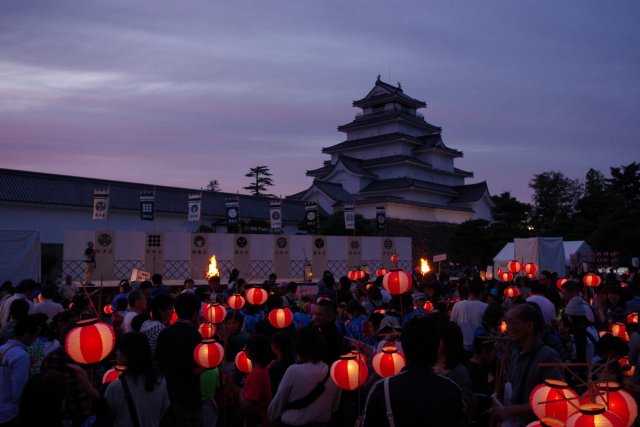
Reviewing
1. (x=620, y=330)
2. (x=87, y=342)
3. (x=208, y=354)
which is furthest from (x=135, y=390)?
(x=620, y=330)

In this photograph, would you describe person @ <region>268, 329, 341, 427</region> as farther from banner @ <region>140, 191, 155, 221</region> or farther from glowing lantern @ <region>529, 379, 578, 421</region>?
banner @ <region>140, 191, 155, 221</region>

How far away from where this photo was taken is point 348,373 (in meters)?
4.08

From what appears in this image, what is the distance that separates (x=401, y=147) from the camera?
39875 mm

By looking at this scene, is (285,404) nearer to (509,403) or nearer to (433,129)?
(509,403)

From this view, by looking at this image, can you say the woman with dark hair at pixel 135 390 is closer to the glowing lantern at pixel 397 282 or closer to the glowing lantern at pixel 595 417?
the glowing lantern at pixel 595 417

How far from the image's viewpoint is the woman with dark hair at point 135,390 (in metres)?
3.48

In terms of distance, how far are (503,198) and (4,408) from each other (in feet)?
116

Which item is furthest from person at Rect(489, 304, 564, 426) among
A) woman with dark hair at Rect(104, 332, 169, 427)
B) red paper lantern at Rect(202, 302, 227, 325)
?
red paper lantern at Rect(202, 302, 227, 325)

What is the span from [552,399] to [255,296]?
201 inches

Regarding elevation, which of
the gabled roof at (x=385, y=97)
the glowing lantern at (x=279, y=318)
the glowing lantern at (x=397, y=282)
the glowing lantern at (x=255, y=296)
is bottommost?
the glowing lantern at (x=279, y=318)

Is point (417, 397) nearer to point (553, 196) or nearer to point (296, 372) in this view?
point (296, 372)

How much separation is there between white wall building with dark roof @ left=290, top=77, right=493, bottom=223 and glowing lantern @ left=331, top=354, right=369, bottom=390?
3174cm

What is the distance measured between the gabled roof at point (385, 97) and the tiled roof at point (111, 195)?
11727 mm

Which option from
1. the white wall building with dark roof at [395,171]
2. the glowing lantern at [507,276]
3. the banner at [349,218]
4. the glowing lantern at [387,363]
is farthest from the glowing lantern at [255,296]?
the white wall building with dark roof at [395,171]
